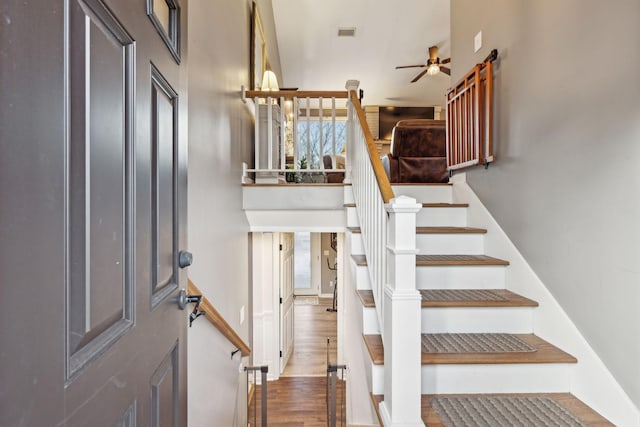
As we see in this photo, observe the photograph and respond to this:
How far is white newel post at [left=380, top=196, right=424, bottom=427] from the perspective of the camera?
4.38ft

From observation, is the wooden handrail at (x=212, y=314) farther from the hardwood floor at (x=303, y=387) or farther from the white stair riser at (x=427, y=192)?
the white stair riser at (x=427, y=192)

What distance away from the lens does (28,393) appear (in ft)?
1.22

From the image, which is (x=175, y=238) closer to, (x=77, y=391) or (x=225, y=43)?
(x=77, y=391)

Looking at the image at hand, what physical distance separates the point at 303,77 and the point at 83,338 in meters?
7.34

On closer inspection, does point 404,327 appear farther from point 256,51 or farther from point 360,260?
point 256,51

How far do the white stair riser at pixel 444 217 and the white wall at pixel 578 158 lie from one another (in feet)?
1.24

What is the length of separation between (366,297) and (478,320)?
24.1 inches

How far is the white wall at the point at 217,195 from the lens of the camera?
1723 mm

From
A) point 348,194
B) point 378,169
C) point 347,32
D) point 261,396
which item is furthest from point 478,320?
point 347,32

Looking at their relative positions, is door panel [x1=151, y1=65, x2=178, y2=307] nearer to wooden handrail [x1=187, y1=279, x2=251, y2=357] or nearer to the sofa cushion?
wooden handrail [x1=187, y1=279, x2=251, y2=357]

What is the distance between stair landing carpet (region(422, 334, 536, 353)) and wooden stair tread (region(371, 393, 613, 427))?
0.19 meters

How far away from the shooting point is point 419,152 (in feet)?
11.3

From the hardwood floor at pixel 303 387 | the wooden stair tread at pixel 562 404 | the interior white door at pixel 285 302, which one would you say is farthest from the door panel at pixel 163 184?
the interior white door at pixel 285 302

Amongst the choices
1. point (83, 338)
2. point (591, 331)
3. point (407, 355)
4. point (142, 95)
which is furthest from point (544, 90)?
point (83, 338)
